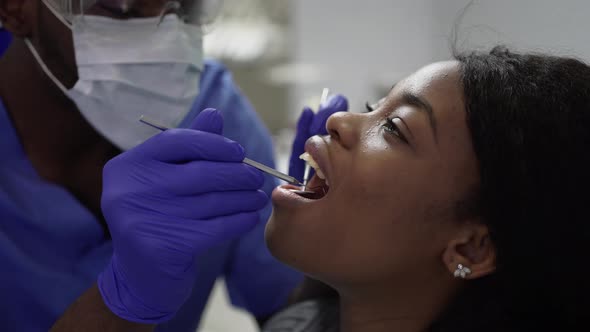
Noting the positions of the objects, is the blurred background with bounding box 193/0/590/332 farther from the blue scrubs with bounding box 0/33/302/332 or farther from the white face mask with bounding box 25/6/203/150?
the white face mask with bounding box 25/6/203/150

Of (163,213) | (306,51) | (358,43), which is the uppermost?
(163,213)

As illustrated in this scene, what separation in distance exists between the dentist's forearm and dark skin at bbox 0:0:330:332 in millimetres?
83

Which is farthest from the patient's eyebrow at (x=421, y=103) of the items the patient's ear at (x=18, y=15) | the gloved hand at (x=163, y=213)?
the patient's ear at (x=18, y=15)

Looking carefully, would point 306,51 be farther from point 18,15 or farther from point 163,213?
point 163,213

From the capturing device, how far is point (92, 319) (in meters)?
0.90

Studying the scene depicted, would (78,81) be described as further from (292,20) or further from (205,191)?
(292,20)

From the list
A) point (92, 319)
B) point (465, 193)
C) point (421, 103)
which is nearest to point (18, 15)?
point (92, 319)

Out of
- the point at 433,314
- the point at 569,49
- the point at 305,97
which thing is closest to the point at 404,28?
the point at 305,97

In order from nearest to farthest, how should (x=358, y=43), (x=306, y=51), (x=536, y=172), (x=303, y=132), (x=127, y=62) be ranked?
(x=536, y=172)
(x=127, y=62)
(x=303, y=132)
(x=358, y=43)
(x=306, y=51)

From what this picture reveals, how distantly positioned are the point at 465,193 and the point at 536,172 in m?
0.12

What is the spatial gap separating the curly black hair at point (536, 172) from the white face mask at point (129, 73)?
24.8 inches

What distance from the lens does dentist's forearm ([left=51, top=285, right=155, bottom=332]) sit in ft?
2.94

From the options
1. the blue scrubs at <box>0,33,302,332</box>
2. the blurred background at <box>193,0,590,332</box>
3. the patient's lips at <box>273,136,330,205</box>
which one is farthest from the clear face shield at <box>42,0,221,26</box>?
the blurred background at <box>193,0,590,332</box>

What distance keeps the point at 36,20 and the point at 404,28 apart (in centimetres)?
241
